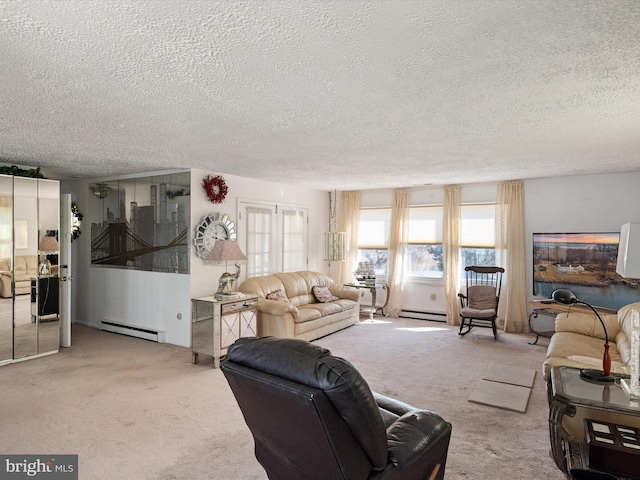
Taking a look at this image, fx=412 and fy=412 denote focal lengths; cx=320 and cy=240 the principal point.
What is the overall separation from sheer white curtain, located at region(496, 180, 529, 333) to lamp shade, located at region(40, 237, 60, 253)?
6.70 meters

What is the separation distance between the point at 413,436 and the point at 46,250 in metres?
5.21

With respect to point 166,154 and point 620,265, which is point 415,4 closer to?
point 620,265

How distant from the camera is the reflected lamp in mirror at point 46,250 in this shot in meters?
5.25

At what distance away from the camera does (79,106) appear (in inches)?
116

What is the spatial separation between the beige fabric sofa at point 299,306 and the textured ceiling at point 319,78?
213 cm

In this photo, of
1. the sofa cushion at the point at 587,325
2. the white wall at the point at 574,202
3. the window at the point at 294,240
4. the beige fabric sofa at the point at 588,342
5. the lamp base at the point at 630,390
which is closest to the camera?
the lamp base at the point at 630,390

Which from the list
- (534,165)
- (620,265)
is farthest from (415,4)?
(534,165)

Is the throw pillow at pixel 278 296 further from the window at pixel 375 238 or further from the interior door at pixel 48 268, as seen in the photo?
the interior door at pixel 48 268

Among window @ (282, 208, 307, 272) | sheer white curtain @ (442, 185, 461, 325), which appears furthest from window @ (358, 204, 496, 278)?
window @ (282, 208, 307, 272)

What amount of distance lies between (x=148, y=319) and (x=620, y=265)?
224 inches

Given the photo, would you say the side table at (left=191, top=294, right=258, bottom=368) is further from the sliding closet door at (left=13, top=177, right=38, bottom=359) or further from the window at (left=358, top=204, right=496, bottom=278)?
the window at (left=358, top=204, right=496, bottom=278)

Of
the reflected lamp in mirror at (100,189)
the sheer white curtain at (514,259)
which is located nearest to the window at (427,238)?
the sheer white curtain at (514,259)

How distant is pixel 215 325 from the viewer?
15.9 ft
